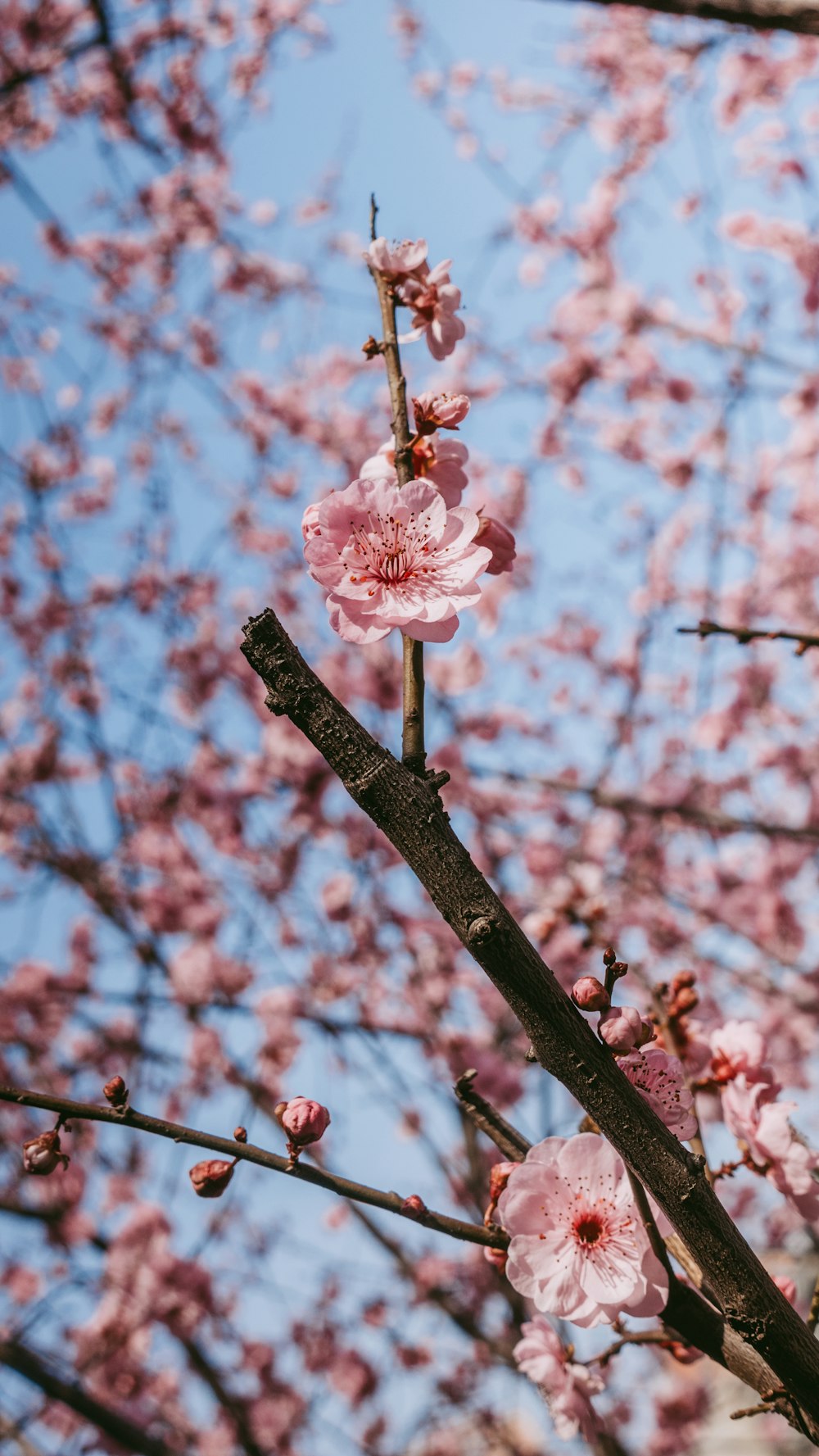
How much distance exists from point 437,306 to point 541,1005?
1.26 meters

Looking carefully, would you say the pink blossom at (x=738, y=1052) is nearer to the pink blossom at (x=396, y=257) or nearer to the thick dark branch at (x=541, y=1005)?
the thick dark branch at (x=541, y=1005)

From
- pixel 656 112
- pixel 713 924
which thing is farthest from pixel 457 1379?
pixel 656 112

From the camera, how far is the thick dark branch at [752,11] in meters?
2.38

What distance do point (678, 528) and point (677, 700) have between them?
174 cm

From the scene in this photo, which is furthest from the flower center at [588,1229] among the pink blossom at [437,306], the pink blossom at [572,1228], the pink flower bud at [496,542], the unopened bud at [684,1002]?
the pink blossom at [437,306]

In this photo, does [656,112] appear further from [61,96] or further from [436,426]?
[436,426]

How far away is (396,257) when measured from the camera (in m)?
1.65

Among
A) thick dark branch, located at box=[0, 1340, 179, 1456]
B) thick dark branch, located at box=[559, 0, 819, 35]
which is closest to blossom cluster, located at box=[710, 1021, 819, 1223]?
thick dark branch, located at box=[0, 1340, 179, 1456]

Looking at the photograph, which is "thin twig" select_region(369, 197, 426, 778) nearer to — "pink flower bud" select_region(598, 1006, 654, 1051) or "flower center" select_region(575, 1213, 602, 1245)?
"pink flower bud" select_region(598, 1006, 654, 1051)

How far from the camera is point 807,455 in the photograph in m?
8.34

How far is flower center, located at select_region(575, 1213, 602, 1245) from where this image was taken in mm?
1306

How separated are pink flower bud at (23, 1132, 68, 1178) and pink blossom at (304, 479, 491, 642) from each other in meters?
0.78

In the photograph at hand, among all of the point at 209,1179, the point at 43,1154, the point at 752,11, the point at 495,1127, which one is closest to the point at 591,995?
the point at 495,1127

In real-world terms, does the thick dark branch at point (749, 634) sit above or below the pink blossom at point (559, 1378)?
above
